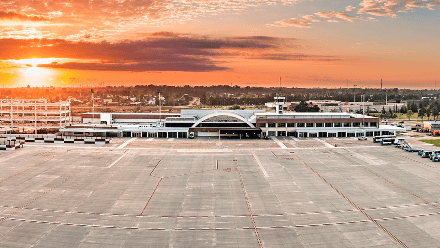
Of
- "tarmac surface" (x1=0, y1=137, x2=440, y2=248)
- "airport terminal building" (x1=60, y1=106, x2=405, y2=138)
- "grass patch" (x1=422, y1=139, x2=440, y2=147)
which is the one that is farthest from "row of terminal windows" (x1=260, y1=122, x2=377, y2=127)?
"tarmac surface" (x1=0, y1=137, x2=440, y2=248)

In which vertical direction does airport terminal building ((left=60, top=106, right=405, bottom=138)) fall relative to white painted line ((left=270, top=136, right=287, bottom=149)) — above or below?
above

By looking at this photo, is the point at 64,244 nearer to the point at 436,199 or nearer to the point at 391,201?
the point at 391,201

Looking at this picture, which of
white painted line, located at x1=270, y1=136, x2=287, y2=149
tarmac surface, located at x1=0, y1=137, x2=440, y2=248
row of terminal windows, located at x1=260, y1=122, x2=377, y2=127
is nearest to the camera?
tarmac surface, located at x1=0, y1=137, x2=440, y2=248

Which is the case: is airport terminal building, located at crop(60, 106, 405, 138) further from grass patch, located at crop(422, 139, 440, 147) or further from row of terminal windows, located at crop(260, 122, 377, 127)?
grass patch, located at crop(422, 139, 440, 147)

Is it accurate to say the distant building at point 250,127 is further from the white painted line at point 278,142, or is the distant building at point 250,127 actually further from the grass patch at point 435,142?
the grass patch at point 435,142

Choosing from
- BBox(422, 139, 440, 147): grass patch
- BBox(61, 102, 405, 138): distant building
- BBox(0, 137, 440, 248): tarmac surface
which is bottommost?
BBox(0, 137, 440, 248): tarmac surface

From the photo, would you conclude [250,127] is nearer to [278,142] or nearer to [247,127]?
[247,127]

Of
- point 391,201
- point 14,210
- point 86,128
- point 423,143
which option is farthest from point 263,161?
point 86,128

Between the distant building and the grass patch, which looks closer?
the grass patch

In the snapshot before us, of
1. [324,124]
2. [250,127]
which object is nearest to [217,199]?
[250,127]
